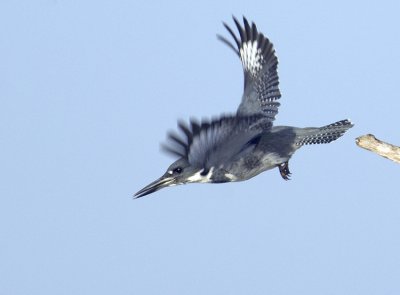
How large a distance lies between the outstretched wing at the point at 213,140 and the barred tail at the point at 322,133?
134 centimetres

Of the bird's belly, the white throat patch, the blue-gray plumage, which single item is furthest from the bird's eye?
the bird's belly

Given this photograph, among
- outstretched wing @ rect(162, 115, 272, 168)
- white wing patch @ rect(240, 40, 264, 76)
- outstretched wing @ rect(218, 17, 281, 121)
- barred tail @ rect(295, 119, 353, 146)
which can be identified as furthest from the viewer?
white wing patch @ rect(240, 40, 264, 76)

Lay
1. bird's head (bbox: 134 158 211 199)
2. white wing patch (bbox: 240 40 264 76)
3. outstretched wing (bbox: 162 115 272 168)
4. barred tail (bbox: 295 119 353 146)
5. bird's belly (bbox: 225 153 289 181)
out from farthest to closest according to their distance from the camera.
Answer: white wing patch (bbox: 240 40 264 76)
barred tail (bbox: 295 119 353 146)
bird's belly (bbox: 225 153 289 181)
bird's head (bbox: 134 158 211 199)
outstretched wing (bbox: 162 115 272 168)

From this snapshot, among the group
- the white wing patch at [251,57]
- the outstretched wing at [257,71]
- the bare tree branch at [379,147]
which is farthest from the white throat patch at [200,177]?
the white wing patch at [251,57]

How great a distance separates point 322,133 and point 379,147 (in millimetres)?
2360

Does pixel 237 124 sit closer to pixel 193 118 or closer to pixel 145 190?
pixel 193 118

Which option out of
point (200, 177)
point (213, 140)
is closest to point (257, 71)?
point (200, 177)

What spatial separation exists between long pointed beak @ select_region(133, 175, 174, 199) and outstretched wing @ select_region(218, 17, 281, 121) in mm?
1765

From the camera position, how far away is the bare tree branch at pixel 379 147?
10641 mm

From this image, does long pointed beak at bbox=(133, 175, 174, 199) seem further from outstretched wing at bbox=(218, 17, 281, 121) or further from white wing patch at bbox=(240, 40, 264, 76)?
white wing patch at bbox=(240, 40, 264, 76)

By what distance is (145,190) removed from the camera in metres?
11.9

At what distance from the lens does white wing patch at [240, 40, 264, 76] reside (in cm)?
1403

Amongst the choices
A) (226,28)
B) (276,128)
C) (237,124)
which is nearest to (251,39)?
(226,28)

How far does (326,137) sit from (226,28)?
10.4 feet
